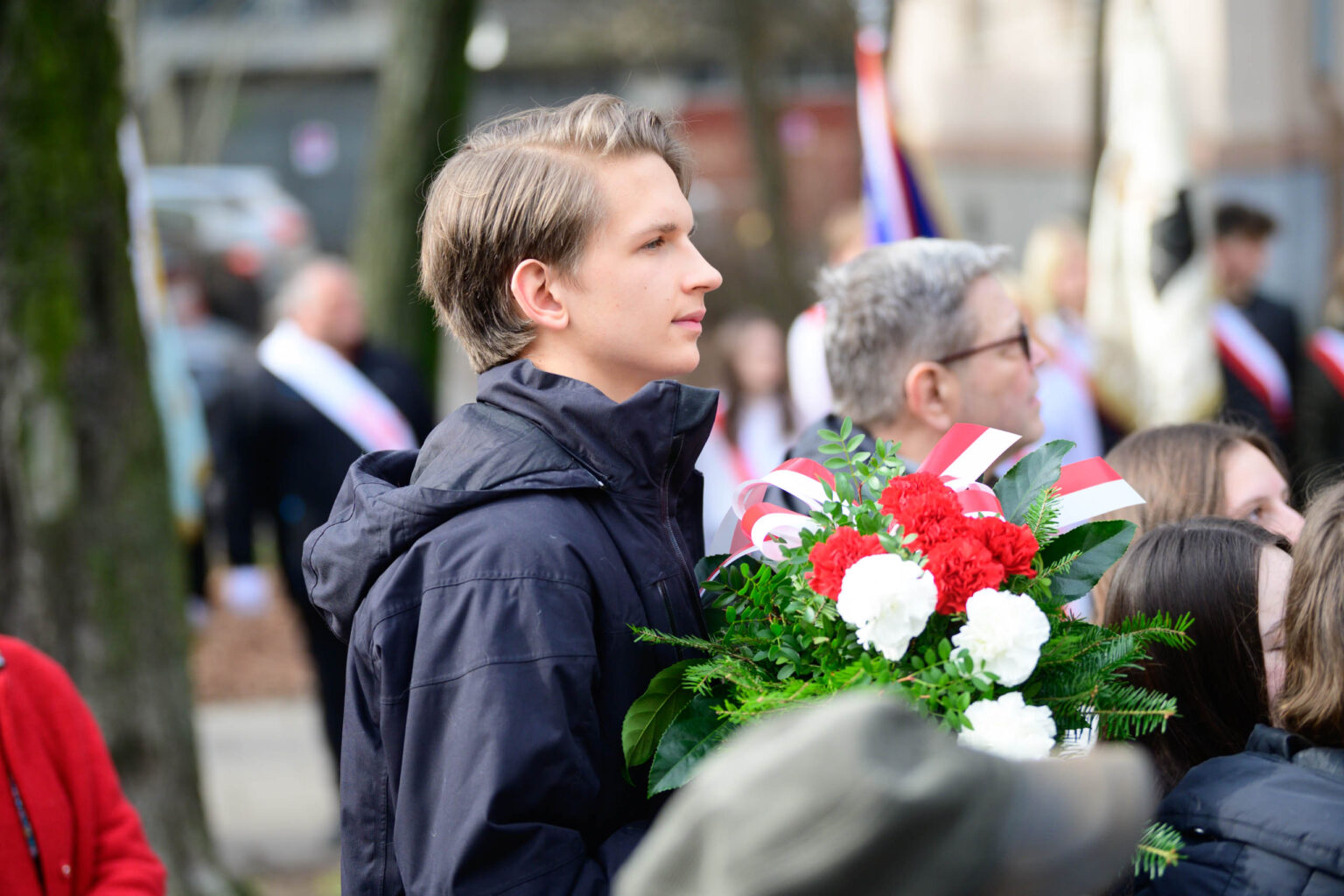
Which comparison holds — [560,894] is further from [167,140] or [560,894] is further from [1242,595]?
[167,140]

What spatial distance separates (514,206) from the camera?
1944 mm

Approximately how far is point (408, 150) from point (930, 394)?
16.3ft

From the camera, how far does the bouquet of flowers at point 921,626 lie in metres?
1.59

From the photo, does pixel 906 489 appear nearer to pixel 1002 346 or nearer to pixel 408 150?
pixel 1002 346

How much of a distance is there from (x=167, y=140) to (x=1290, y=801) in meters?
26.2

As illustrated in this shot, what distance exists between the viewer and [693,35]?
75.2 ft

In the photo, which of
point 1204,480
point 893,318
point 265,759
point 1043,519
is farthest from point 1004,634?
point 265,759

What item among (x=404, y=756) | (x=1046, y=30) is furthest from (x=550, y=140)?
(x=1046, y=30)

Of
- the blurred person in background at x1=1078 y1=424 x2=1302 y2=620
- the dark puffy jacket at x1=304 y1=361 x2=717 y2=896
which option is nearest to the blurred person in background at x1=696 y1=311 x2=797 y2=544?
the blurred person in background at x1=1078 y1=424 x2=1302 y2=620

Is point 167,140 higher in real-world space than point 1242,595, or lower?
higher

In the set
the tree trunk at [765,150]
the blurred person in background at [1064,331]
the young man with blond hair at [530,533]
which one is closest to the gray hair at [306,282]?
the blurred person in background at [1064,331]

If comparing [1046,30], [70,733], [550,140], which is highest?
[1046,30]

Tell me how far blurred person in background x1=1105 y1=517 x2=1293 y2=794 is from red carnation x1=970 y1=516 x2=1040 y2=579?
513 mm

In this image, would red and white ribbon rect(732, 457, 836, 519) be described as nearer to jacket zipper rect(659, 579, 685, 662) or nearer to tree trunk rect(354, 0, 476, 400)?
jacket zipper rect(659, 579, 685, 662)
